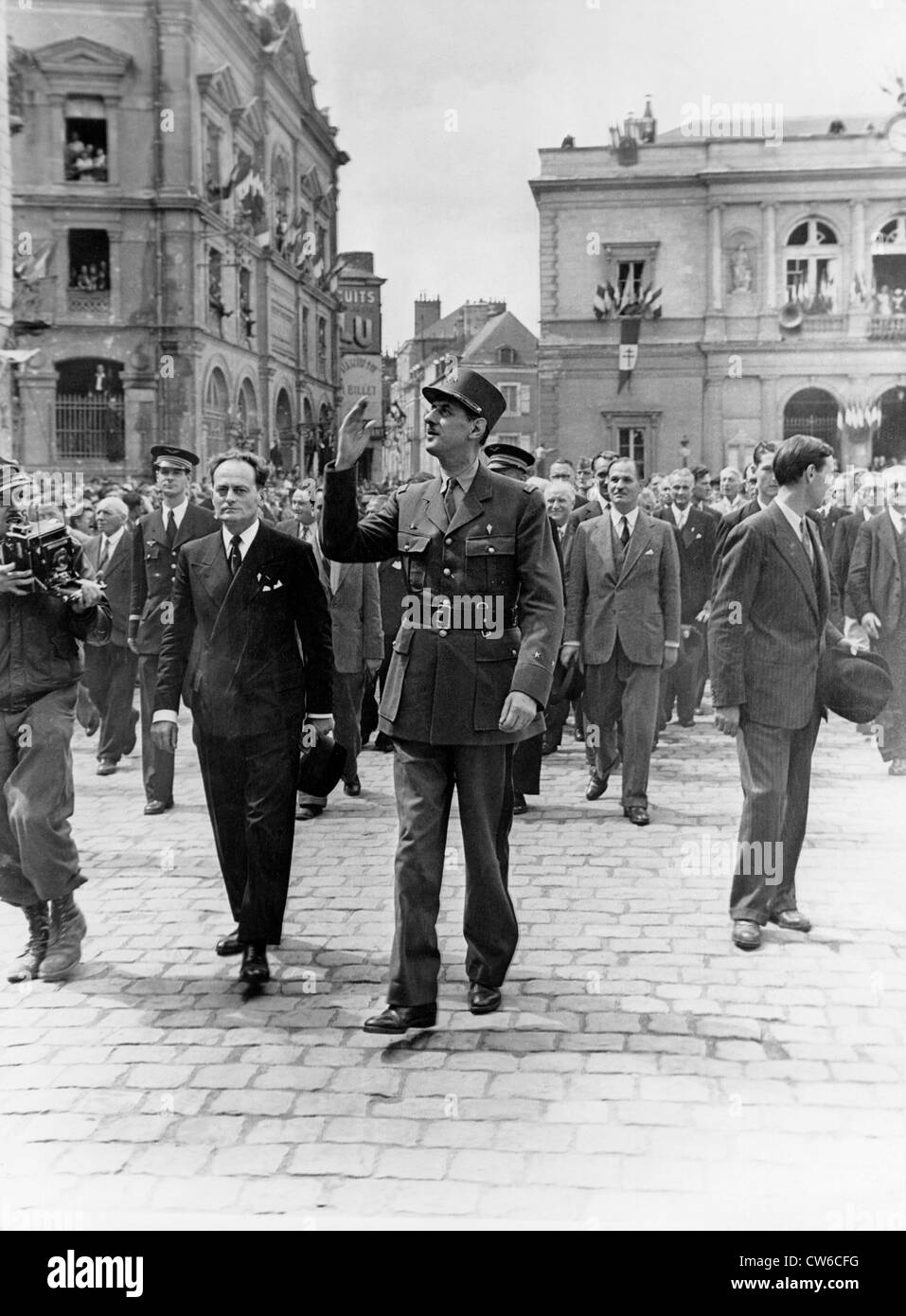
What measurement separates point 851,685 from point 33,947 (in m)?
3.64

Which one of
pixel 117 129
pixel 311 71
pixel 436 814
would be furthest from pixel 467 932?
pixel 117 129

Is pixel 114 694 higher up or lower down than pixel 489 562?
lower down

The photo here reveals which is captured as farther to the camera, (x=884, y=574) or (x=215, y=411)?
(x=215, y=411)

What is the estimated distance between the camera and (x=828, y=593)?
19.6 feet

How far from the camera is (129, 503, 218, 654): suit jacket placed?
28.1ft

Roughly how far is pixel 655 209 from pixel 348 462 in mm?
28067

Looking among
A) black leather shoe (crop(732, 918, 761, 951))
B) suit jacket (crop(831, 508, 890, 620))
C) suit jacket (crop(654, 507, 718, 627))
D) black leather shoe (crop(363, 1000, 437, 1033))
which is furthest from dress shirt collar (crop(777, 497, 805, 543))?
suit jacket (crop(654, 507, 718, 627))

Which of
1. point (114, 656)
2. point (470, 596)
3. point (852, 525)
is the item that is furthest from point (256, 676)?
point (852, 525)

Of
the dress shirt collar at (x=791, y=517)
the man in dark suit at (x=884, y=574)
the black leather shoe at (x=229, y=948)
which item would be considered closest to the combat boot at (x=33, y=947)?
the black leather shoe at (x=229, y=948)

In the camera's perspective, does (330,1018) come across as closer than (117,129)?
Yes

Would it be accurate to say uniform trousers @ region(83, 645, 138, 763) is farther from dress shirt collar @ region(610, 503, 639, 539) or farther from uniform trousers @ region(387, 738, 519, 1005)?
uniform trousers @ region(387, 738, 519, 1005)

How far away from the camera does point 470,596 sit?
4.88 metres

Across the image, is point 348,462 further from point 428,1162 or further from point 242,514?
point 428,1162

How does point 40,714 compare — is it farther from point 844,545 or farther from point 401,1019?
point 844,545
